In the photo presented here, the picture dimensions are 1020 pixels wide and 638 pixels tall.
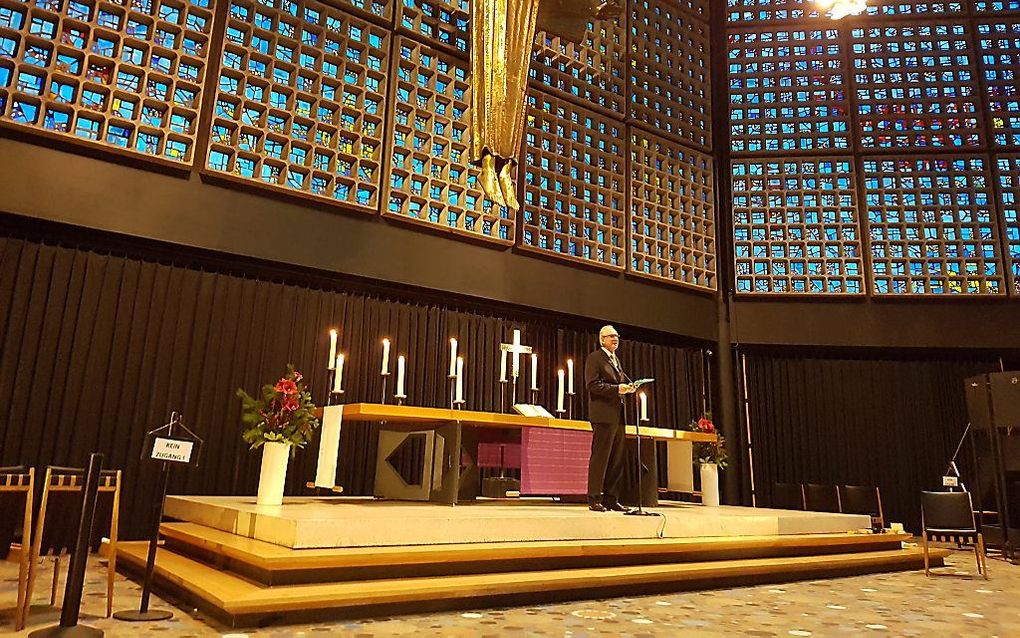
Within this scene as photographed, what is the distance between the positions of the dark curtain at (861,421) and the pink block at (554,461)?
15.7 feet

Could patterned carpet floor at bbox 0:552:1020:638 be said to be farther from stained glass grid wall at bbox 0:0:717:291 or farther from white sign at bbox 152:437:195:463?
stained glass grid wall at bbox 0:0:717:291

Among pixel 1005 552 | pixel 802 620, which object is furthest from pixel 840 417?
pixel 802 620

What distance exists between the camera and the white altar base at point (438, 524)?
152 inches

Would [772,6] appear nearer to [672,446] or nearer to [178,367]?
[672,446]

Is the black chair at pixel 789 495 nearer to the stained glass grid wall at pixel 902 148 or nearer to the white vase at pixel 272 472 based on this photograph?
the stained glass grid wall at pixel 902 148

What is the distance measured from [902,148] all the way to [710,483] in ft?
20.0

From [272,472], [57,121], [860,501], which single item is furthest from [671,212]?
[57,121]

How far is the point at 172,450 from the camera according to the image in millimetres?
3373

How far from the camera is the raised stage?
11.5 feet

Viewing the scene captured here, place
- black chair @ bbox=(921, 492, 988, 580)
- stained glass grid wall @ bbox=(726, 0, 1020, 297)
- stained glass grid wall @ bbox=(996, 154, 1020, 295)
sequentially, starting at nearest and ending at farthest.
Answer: black chair @ bbox=(921, 492, 988, 580), stained glass grid wall @ bbox=(996, 154, 1020, 295), stained glass grid wall @ bbox=(726, 0, 1020, 297)

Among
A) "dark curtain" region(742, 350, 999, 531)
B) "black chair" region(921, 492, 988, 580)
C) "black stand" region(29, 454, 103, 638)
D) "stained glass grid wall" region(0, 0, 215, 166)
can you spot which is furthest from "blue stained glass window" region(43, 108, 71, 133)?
"dark curtain" region(742, 350, 999, 531)

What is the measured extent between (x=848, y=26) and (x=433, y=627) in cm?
1080

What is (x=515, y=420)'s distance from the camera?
5.48 meters

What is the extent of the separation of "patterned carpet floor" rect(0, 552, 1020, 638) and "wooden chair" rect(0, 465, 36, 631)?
0.14 meters
